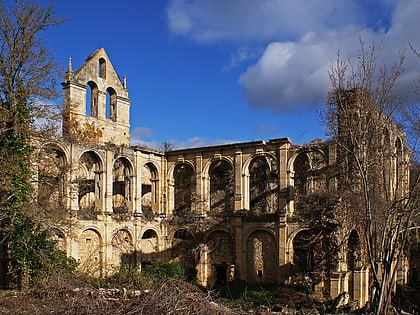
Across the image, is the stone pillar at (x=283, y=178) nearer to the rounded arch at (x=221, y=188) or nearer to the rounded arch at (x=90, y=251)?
the rounded arch at (x=221, y=188)

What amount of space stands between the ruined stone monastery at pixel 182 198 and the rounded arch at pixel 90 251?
0.05m

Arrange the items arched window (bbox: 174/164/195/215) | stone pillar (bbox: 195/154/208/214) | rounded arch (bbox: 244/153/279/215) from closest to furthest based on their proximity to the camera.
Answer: stone pillar (bbox: 195/154/208/214)
rounded arch (bbox: 244/153/279/215)
arched window (bbox: 174/164/195/215)

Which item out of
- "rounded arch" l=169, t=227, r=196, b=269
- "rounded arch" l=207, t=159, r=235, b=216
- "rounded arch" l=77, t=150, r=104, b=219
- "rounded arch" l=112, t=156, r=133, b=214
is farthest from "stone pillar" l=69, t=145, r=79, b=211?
"rounded arch" l=207, t=159, r=235, b=216

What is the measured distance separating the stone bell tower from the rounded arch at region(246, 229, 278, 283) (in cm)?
955

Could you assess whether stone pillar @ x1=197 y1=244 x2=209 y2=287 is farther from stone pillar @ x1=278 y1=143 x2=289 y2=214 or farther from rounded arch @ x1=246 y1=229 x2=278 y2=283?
stone pillar @ x1=278 y1=143 x2=289 y2=214

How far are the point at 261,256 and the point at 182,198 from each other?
6.96 m

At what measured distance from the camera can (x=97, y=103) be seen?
1029 inches

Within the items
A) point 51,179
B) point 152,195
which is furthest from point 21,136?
point 152,195

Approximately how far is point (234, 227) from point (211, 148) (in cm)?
473

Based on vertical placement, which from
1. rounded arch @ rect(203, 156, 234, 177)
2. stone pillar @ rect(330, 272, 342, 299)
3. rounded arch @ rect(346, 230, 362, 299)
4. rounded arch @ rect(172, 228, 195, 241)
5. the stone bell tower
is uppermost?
the stone bell tower

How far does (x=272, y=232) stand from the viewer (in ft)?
79.5

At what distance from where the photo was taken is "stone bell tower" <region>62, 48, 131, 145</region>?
2452 centimetres

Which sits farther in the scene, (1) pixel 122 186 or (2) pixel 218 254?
(1) pixel 122 186

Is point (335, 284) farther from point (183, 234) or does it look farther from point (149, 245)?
point (149, 245)
